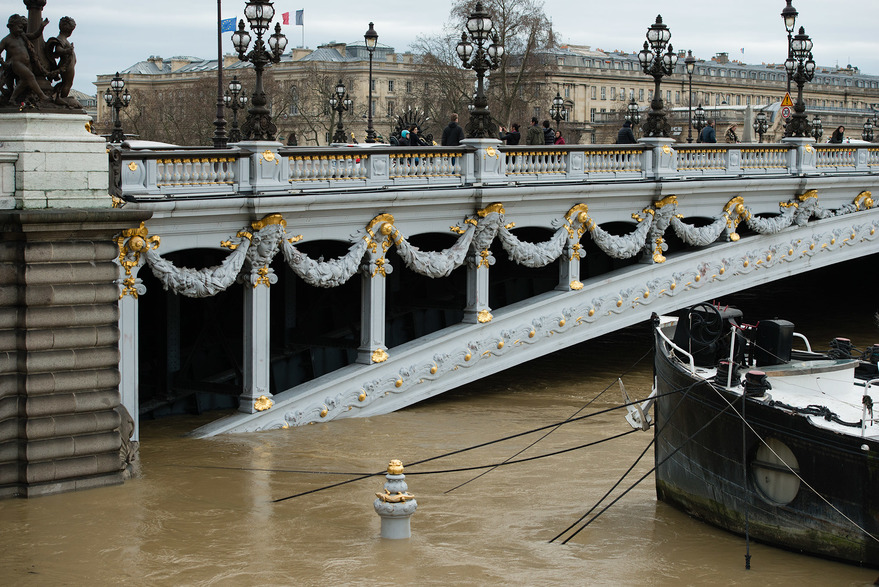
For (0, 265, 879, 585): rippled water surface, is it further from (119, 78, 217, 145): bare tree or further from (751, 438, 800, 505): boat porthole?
(119, 78, 217, 145): bare tree

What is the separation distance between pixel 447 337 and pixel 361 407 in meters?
2.10

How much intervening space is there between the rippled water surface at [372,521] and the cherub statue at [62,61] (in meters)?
4.91

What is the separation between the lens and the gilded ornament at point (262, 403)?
21.1 metres

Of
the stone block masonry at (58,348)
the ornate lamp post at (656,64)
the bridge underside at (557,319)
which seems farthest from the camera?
the ornate lamp post at (656,64)

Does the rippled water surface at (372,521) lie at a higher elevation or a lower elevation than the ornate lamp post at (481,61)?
lower

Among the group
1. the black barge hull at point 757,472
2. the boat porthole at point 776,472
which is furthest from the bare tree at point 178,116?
the boat porthole at point 776,472

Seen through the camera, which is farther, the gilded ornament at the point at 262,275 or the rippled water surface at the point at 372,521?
the gilded ornament at the point at 262,275

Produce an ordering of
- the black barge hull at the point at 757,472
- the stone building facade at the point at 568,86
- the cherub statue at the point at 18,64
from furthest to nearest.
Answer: the stone building facade at the point at 568,86
the cherub statue at the point at 18,64
the black barge hull at the point at 757,472

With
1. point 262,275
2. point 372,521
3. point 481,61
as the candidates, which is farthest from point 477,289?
point 372,521

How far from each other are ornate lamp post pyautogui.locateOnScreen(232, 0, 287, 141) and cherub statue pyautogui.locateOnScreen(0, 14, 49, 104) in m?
4.47

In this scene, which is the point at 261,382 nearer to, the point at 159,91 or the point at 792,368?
the point at 792,368

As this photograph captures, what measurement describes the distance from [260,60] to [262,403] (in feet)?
19.1

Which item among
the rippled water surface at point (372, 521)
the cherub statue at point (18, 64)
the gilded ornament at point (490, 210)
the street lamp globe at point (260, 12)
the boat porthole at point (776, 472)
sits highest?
the street lamp globe at point (260, 12)

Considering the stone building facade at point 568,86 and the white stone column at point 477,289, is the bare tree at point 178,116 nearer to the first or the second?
the stone building facade at point 568,86
